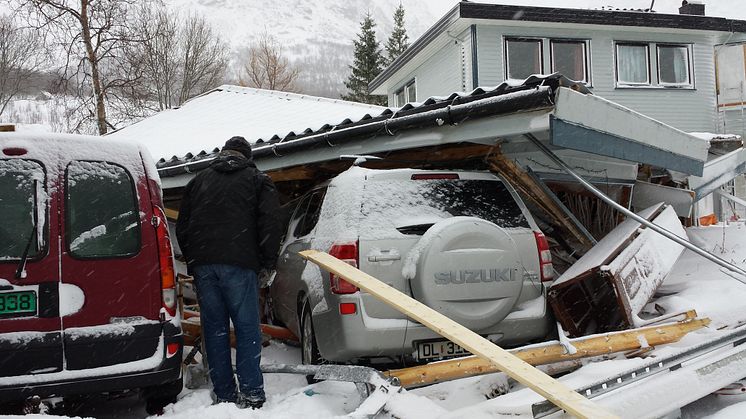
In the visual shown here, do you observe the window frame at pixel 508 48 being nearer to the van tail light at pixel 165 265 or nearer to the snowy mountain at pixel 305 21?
the van tail light at pixel 165 265

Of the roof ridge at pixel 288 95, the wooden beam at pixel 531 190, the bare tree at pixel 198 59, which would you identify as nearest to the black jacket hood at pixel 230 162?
the wooden beam at pixel 531 190

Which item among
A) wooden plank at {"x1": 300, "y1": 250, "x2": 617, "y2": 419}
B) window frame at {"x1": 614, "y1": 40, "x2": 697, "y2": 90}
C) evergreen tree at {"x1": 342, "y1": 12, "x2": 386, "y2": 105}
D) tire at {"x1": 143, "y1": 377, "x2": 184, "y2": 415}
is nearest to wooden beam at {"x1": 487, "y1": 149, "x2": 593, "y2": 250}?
wooden plank at {"x1": 300, "y1": 250, "x2": 617, "y2": 419}

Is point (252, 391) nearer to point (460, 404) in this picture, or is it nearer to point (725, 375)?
point (460, 404)

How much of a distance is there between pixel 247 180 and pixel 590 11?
50.4ft

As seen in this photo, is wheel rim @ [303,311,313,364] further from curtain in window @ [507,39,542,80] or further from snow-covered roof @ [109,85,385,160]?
curtain in window @ [507,39,542,80]

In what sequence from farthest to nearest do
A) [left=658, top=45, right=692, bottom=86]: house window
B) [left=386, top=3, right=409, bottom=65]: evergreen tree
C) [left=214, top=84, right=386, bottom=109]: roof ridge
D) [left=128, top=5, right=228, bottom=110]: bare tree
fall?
[left=386, top=3, right=409, bottom=65]: evergreen tree, [left=128, top=5, right=228, bottom=110]: bare tree, [left=658, top=45, right=692, bottom=86]: house window, [left=214, top=84, right=386, bottom=109]: roof ridge

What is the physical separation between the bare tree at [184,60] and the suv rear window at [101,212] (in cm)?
3418

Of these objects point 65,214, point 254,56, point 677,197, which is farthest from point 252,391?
point 254,56

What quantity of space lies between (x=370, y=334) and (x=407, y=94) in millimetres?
19373

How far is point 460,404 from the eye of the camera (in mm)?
3977

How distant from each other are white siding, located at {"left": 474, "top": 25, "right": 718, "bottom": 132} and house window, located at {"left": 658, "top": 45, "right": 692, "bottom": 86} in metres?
0.24

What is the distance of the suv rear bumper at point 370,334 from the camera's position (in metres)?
4.33

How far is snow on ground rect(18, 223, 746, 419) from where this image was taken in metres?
3.44

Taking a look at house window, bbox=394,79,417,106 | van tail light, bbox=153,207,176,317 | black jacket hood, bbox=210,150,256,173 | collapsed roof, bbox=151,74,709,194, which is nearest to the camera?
van tail light, bbox=153,207,176,317
